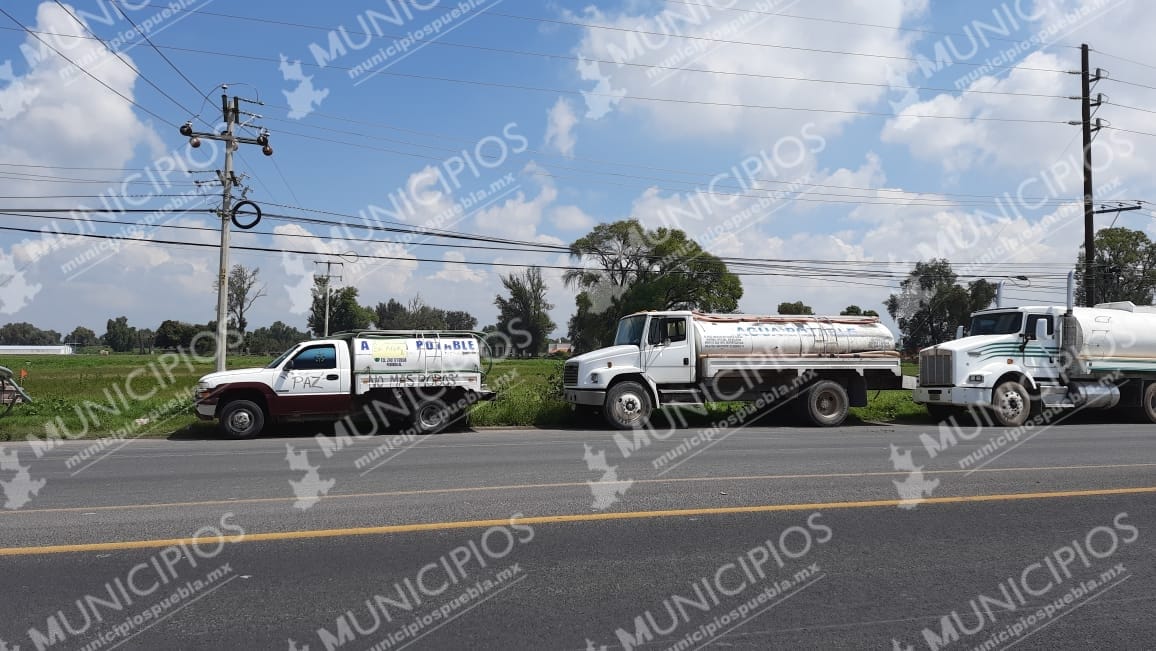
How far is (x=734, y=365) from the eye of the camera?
17.5m

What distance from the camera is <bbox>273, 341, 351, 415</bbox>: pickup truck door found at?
15445mm

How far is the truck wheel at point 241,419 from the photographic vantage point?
14883mm

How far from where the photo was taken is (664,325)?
1758 centimetres

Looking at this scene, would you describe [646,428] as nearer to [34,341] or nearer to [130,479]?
[130,479]

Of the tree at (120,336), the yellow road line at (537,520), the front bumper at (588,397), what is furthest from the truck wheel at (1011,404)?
the tree at (120,336)

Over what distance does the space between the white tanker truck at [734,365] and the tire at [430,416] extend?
2.87m

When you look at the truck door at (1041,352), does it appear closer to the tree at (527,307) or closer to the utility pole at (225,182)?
the utility pole at (225,182)

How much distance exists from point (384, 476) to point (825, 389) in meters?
12.0

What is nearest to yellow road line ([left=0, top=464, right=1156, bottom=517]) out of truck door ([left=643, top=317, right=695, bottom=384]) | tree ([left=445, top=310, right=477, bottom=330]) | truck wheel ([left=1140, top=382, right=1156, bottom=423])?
truck door ([left=643, top=317, right=695, bottom=384])

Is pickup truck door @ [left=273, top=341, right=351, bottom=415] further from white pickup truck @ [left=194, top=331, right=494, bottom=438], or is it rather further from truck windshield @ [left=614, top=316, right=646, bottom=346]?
truck windshield @ [left=614, top=316, right=646, bottom=346]

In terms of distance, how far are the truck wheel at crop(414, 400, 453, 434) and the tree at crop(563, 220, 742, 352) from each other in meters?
43.6

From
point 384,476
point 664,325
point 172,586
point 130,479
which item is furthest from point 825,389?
point 172,586

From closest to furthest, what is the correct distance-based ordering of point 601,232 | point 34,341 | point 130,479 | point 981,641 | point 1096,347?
point 981,641 < point 130,479 < point 1096,347 < point 601,232 < point 34,341

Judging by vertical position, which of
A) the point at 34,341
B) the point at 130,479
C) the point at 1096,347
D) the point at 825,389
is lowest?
the point at 1096,347
